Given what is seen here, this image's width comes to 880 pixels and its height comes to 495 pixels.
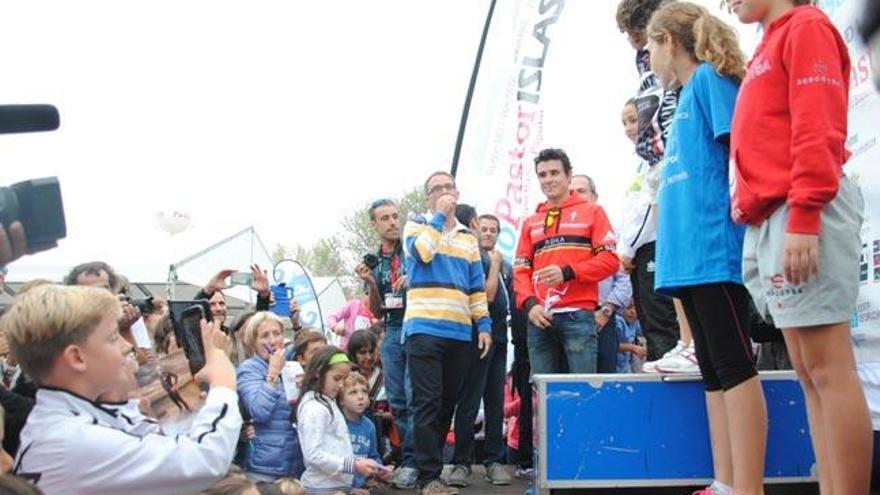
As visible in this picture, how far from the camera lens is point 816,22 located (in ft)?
7.81

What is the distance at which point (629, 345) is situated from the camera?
6496mm

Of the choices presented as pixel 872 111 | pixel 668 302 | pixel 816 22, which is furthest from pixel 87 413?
pixel 872 111

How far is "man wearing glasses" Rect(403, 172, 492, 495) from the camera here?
433cm

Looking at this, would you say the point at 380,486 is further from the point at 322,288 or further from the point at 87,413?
the point at 322,288

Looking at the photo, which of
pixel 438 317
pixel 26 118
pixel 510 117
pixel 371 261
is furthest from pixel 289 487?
pixel 510 117

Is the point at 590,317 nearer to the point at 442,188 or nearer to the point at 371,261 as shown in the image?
the point at 442,188

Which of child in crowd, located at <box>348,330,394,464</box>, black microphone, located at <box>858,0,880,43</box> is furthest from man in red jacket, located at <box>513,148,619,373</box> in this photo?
black microphone, located at <box>858,0,880,43</box>

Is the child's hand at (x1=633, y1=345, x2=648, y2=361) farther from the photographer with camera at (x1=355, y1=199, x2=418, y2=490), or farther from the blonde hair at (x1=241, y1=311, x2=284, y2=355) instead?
the blonde hair at (x1=241, y1=311, x2=284, y2=355)

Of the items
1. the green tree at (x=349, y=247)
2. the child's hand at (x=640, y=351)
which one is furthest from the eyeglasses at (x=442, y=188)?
the green tree at (x=349, y=247)

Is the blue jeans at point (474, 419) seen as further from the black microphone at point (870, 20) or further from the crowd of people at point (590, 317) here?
the black microphone at point (870, 20)

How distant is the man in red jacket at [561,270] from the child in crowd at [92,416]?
2489 mm

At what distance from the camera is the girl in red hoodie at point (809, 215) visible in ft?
7.23

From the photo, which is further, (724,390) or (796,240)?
(724,390)

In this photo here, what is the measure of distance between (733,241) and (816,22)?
0.65m
